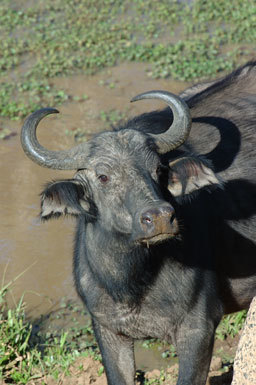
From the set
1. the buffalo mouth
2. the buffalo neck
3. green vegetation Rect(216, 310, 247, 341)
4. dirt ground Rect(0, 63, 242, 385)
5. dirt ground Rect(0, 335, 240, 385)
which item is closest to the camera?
the buffalo mouth

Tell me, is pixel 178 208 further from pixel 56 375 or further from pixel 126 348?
pixel 56 375

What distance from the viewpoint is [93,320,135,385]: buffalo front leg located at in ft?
15.2

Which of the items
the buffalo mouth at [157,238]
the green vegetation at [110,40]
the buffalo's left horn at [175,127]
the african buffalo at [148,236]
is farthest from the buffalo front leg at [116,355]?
the green vegetation at [110,40]

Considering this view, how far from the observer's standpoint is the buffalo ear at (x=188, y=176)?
14.2ft

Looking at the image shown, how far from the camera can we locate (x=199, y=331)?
4.37 meters

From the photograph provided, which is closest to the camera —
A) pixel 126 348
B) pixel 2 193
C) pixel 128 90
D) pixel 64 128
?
pixel 126 348

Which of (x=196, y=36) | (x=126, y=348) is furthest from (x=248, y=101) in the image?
(x=196, y=36)

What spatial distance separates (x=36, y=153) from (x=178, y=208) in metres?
0.85

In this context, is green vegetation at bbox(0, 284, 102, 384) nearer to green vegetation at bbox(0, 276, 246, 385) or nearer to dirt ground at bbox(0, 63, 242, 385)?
green vegetation at bbox(0, 276, 246, 385)

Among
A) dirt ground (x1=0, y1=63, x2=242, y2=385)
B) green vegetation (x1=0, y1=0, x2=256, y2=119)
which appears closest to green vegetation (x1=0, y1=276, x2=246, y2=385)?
dirt ground (x1=0, y1=63, x2=242, y2=385)

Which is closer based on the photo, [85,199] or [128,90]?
[85,199]

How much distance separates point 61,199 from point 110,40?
22.0 ft

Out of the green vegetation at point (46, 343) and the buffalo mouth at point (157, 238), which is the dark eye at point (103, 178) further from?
the green vegetation at point (46, 343)

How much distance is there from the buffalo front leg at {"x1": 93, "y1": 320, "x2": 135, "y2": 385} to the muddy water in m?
1.71
